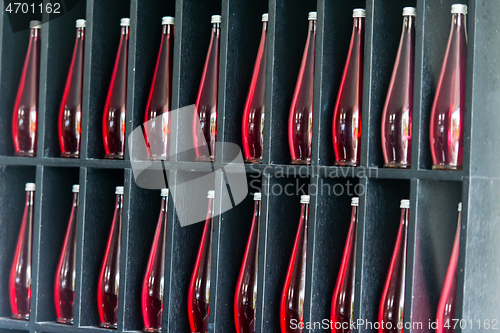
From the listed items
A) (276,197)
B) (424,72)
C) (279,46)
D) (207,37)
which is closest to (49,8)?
(207,37)

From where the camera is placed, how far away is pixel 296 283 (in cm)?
99

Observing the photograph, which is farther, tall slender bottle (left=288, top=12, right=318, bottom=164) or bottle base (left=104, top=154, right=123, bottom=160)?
bottle base (left=104, top=154, right=123, bottom=160)

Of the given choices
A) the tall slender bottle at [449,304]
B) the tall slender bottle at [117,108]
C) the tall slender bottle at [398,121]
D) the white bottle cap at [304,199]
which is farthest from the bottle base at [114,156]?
the tall slender bottle at [449,304]

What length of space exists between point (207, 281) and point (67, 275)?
0.30 meters

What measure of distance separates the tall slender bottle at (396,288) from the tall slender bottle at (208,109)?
350mm

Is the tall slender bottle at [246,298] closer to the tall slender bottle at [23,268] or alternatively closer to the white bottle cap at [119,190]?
the white bottle cap at [119,190]

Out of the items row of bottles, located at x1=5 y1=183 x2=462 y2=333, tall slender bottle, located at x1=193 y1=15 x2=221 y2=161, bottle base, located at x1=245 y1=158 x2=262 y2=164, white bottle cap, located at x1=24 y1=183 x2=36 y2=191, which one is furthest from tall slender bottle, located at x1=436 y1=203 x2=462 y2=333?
white bottle cap, located at x1=24 y1=183 x2=36 y2=191

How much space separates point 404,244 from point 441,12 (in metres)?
0.38

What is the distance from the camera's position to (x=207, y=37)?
1092 millimetres

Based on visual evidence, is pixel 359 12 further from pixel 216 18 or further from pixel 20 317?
pixel 20 317

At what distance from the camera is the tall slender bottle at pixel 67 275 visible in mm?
1117

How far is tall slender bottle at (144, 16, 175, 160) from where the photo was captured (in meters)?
1.05

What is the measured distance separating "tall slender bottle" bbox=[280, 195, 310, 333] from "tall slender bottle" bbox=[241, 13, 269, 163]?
4.6 inches

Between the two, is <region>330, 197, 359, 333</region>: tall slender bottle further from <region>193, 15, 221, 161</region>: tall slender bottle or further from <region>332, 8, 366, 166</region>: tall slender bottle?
<region>193, 15, 221, 161</region>: tall slender bottle
